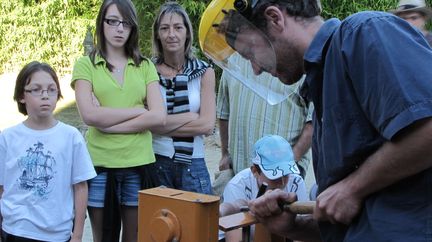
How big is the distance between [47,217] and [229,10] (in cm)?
181

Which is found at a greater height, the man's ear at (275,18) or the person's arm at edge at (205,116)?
the man's ear at (275,18)

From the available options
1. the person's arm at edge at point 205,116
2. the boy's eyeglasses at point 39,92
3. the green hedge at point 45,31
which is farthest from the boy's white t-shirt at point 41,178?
the green hedge at point 45,31

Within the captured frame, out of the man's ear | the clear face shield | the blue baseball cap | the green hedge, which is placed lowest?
the green hedge

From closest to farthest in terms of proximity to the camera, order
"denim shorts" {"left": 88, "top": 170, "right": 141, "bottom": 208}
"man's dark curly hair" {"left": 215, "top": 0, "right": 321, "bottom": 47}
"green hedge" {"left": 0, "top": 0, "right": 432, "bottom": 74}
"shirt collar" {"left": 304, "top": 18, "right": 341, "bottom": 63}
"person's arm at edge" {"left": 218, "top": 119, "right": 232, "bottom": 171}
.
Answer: "shirt collar" {"left": 304, "top": 18, "right": 341, "bottom": 63}, "man's dark curly hair" {"left": 215, "top": 0, "right": 321, "bottom": 47}, "denim shorts" {"left": 88, "top": 170, "right": 141, "bottom": 208}, "person's arm at edge" {"left": 218, "top": 119, "right": 232, "bottom": 171}, "green hedge" {"left": 0, "top": 0, "right": 432, "bottom": 74}

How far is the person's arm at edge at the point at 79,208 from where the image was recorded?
3.41m

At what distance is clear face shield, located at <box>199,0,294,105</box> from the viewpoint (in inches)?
77.4

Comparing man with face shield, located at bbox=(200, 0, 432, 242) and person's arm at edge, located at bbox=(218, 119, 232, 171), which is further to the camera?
person's arm at edge, located at bbox=(218, 119, 232, 171)

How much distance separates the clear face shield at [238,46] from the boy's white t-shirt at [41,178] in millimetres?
1345

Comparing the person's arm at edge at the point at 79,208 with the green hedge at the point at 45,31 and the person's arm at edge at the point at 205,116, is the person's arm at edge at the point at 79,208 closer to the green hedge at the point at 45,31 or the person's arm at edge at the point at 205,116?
the person's arm at edge at the point at 205,116

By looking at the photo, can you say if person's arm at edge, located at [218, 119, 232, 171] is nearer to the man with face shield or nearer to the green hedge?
the man with face shield

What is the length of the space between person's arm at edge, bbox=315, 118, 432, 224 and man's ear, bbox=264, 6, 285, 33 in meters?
0.49

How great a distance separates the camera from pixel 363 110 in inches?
62.4

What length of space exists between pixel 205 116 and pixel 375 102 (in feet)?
8.09

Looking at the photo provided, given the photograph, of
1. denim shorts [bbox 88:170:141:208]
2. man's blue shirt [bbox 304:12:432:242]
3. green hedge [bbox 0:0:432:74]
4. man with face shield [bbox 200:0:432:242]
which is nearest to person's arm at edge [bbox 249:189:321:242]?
man with face shield [bbox 200:0:432:242]
